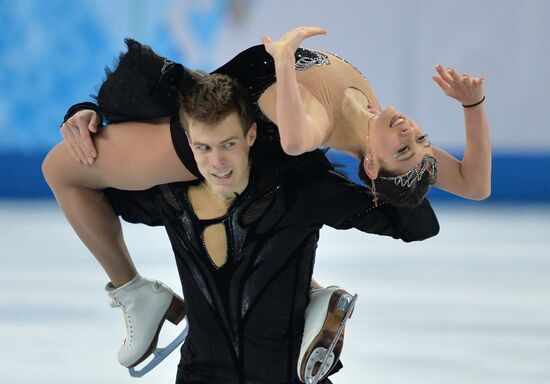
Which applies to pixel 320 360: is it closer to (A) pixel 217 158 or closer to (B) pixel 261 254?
(B) pixel 261 254

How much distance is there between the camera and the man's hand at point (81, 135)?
2717mm

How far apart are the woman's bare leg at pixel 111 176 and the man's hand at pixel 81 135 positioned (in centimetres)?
3

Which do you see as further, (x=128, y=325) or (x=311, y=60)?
(x=128, y=325)

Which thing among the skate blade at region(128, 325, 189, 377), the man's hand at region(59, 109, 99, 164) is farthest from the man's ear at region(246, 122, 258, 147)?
the skate blade at region(128, 325, 189, 377)

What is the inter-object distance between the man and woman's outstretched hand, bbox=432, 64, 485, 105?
30 centimetres

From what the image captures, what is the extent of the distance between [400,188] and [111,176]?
2.51 ft

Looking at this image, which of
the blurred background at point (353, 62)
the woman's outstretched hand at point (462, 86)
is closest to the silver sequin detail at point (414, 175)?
the woman's outstretched hand at point (462, 86)

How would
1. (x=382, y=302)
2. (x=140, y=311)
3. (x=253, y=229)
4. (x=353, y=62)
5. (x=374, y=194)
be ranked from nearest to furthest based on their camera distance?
(x=374, y=194)
(x=253, y=229)
(x=140, y=311)
(x=382, y=302)
(x=353, y=62)

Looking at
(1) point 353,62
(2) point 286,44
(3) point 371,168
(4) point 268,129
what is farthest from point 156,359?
(1) point 353,62

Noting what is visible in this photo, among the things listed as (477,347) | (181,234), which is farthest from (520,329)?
(181,234)

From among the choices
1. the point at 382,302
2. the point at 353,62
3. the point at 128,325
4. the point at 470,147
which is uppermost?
the point at 353,62

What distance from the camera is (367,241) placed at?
5.96m

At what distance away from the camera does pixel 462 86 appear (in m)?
2.73

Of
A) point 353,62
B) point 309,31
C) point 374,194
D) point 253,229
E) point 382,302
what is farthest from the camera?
point 353,62
